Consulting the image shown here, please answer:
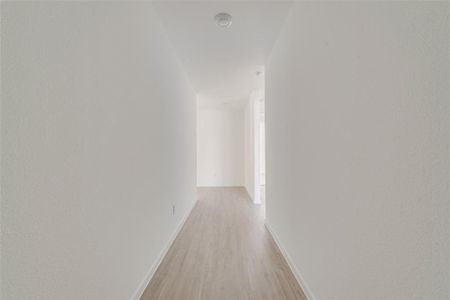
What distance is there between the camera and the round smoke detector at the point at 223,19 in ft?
6.57

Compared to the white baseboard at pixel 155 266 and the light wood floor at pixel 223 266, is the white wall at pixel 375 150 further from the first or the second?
the white baseboard at pixel 155 266

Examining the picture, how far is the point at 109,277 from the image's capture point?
4.03ft

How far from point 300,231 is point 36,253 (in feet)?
5.75

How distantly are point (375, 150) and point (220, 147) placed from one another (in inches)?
244

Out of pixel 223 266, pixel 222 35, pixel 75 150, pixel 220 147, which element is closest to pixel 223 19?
pixel 222 35

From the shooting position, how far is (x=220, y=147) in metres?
7.03

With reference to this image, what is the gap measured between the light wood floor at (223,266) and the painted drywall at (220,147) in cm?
353

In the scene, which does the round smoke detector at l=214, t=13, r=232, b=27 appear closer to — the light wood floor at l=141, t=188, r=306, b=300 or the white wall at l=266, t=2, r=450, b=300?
the white wall at l=266, t=2, r=450, b=300

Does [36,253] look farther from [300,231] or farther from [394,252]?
[300,231]

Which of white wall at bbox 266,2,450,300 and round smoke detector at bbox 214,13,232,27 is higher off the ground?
round smoke detector at bbox 214,13,232,27

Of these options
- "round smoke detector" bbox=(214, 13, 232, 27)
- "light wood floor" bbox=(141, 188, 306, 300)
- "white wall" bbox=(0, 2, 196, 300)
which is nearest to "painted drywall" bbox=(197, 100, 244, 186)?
"light wood floor" bbox=(141, 188, 306, 300)

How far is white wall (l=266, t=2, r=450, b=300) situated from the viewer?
0.64 m

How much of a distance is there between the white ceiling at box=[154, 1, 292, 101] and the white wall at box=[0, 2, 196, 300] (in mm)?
364

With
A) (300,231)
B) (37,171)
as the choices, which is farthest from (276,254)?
(37,171)
